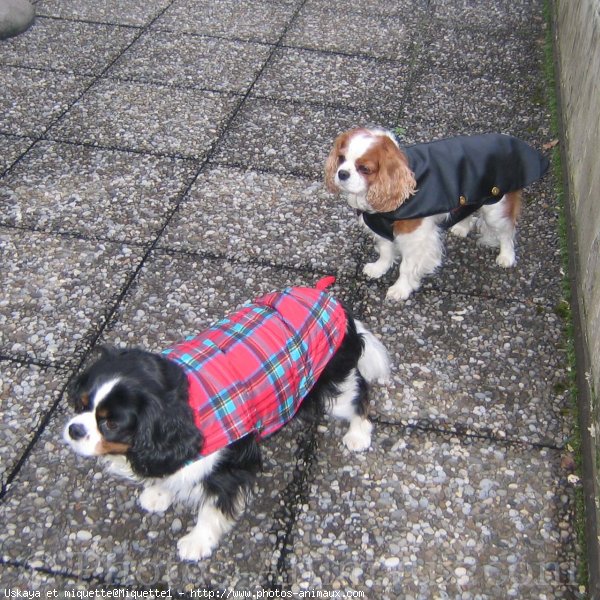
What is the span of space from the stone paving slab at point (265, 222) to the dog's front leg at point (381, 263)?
15cm

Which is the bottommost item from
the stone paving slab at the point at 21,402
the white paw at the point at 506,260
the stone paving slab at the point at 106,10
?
the stone paving slab at the point at 106,10

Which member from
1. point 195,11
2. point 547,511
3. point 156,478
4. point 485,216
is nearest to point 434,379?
point 547,511

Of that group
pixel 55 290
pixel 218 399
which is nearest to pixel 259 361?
pixel 218 399

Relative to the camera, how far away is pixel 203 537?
3041 millimetres

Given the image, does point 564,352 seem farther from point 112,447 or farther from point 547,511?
point 112,447

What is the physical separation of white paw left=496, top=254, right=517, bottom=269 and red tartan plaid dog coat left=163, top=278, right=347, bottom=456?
5.99 feet

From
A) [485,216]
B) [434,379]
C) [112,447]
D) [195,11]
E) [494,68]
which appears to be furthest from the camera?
[195,11]

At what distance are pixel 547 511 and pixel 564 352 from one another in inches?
43.7

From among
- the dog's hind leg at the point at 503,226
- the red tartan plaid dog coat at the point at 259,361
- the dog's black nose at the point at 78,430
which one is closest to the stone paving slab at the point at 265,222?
the dog's hind leg at the point at 503,226

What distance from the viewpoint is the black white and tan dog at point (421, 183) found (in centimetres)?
395

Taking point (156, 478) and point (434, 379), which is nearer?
point (156, 478)

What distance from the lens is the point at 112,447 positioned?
8.43ft

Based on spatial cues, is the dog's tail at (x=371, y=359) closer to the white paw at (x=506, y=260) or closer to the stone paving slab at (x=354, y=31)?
the white paw at (x=506, y=260)

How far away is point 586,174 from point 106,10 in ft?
18.2
